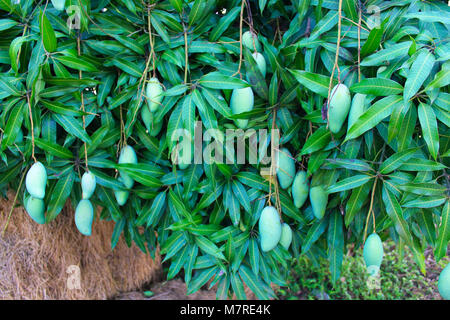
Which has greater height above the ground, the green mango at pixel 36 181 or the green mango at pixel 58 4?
the green mango at pixel 58 4

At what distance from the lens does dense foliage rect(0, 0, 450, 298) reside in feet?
2.49

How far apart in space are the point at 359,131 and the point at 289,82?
0.24 meters

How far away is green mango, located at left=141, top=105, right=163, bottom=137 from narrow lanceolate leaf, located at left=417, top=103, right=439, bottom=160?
0.58 m

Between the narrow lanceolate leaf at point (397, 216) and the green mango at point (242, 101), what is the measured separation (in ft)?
1.15

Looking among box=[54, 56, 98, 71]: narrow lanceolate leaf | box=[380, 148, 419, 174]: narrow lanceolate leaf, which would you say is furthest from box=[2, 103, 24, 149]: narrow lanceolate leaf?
box=[380, 148, 419, 174]: narrow lanceolate leaf

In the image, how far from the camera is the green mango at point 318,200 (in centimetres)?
90

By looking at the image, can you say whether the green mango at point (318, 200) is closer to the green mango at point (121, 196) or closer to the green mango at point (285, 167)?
the green mango at point (285, 167)

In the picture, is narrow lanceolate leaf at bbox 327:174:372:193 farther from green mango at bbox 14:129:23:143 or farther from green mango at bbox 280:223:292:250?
green mango at bbox 14:129:23:143

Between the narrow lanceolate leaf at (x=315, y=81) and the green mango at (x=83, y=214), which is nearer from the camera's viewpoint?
the narrow lanceolate leaf at (x=315, y=81)

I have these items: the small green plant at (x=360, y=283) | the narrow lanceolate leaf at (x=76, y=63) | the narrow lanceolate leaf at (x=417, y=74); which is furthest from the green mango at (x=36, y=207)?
the small green plant at (x=360, y=283)

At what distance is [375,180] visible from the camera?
807 millimetres

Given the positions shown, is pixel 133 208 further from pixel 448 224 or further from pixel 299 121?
pixel 448 224
